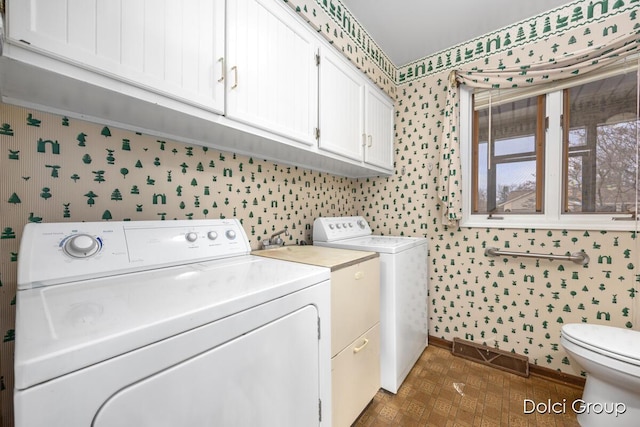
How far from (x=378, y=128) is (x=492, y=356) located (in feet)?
6.94

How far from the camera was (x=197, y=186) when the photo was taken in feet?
4.49

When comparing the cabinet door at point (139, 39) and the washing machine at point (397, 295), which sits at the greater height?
the cabinet door at point (139, 39)

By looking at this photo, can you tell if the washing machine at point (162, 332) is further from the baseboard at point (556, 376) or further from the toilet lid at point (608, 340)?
the baseboard at point (556, 376)

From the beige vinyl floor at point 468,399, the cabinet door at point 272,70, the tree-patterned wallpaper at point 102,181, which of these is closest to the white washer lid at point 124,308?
the tree-patterned wallpaper at point 102,181

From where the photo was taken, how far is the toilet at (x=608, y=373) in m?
1.21

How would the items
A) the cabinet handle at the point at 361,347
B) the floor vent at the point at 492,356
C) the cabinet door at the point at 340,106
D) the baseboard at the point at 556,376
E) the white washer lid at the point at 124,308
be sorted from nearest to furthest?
1. the white washer lid at the point at 124,308
2. the cabinet handle at the point at 361,347
3. the cabinet door at the point at 340,106
4. the baseboard at the point at 556,376
5. the floor vent at the point at 492,356

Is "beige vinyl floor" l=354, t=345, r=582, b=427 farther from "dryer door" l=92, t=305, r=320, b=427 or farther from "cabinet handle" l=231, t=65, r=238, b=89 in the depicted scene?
"cabinet handle" l=231, t=65, r=238, b=89

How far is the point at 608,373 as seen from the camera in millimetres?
1250

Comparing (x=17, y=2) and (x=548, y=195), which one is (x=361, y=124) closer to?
(x=548, y=195)

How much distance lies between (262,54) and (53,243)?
45.1 inches

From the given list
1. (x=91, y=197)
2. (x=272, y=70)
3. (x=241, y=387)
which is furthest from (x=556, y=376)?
(x=91, y=197)

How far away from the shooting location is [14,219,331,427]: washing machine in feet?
1.48

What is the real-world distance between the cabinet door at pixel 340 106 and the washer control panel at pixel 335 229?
543 mm

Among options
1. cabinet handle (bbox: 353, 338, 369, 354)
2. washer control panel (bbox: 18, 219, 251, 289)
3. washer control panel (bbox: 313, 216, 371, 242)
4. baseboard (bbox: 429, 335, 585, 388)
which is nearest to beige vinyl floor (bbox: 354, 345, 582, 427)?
baseboard (bbox: 429, 335, 585, 388)
